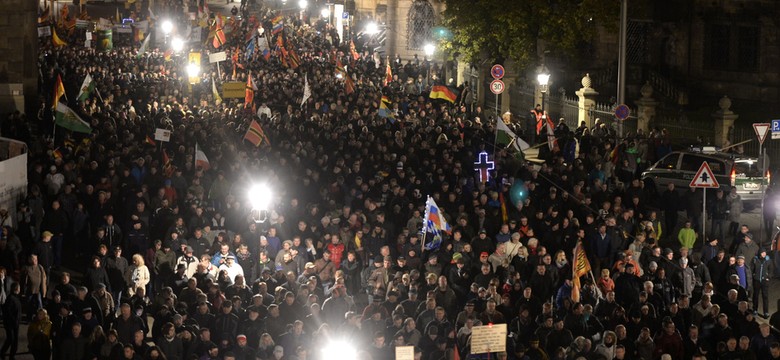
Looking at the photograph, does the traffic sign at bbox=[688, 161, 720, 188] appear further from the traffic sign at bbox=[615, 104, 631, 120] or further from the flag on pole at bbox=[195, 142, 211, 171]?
the flag on pole at bbox=[195, 142, 211, 171]

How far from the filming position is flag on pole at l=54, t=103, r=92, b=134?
94.7 ft

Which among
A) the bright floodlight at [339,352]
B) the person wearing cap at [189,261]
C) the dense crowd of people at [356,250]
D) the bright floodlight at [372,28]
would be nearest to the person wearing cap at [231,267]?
the dense crowd of people at [356,250]

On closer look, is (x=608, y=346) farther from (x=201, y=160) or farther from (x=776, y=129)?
(x=776, y=129)

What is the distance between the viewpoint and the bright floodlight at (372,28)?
7221 cm

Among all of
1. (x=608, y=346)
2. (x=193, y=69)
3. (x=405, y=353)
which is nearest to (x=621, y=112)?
(x=193, y=69)

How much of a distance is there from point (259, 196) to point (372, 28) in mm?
49914

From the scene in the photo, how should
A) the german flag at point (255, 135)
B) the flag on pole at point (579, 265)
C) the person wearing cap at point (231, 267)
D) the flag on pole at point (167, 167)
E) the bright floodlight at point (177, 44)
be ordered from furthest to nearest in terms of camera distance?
1. the bright floodlight at point (177, 44)
2. the german flag at point (255, 135)
3. the flag on pole at point (167, 167)
4. the person wearing cap at point (231, 267)
5. the flag on pole at point (579, 265)

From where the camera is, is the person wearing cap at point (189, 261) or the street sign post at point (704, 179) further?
the street sign post at point (704, 179)

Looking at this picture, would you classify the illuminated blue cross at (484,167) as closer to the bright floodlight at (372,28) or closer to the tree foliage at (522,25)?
the tree foliage at (522,25)

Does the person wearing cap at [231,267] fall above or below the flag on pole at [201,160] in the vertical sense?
below

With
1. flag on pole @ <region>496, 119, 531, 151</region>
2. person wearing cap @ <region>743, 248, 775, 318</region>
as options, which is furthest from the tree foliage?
person wearing cap @ <region>743, 248, 775, 318</region>

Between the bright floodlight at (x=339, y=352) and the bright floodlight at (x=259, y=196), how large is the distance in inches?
252

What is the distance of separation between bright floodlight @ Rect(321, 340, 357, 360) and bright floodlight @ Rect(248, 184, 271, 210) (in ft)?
21.0

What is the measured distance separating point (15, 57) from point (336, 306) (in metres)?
27.0
